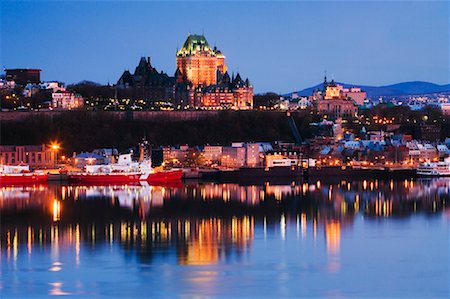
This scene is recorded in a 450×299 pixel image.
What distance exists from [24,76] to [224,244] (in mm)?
34461

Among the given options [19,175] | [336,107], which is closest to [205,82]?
[336,107]

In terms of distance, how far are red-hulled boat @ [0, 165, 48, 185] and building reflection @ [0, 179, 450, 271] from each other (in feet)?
4.80

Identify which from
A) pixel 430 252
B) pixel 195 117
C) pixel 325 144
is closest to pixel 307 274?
pixel 430 252

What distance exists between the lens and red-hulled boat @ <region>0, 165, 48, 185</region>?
26.7 m

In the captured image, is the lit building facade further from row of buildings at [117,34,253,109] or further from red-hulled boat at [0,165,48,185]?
red-hulled boat at [0,165,48,185]

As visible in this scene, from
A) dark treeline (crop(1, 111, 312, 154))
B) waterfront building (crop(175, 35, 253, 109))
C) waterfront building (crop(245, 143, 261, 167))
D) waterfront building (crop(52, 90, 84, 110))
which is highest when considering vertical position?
waterfront building (crop(175, 35, 253, 109))

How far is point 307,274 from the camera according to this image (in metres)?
12.8

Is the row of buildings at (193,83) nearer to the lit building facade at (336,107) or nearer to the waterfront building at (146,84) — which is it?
the waterfront building at (146,84)

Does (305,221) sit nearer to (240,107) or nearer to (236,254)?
(236,254)

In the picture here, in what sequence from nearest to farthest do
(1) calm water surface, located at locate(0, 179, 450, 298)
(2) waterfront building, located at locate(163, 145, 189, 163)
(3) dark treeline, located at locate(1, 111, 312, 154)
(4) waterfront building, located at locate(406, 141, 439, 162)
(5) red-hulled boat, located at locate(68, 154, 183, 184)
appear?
(1) calm water surface, located at locate(0, 179, 450, 298), (5) red-hulled boat, located at locate(68, 154, 183, 184), (2) waterfront building, located at locate(163, 145, 189, 163), (3) dark treeline, located at locate(1, 111, 312, 154), (4) waterfront building, located at locate(406, 141, 439, 162)

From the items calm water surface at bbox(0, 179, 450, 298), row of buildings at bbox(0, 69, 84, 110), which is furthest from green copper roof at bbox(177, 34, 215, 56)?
calm water surface at bbox(0, 179, 450, 298)

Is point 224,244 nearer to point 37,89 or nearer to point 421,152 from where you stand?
point 421,152

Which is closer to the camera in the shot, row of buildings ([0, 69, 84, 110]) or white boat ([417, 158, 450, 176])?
white boat ([417, 158, 450, 176])

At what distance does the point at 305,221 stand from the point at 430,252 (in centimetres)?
371
